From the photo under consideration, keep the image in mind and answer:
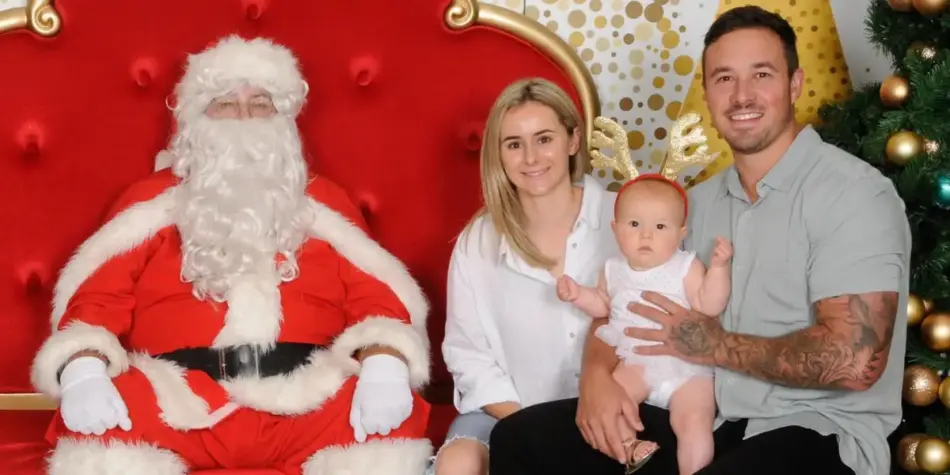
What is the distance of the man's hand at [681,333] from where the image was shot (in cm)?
180

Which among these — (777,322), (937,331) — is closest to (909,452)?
(937,331)

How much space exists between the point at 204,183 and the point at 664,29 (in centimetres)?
140

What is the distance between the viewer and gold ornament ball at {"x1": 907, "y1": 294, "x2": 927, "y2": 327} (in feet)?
6.82

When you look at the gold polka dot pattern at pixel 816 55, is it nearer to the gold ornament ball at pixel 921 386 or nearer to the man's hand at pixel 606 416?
the gold ornament ball at pixel 921 386

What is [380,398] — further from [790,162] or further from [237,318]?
[790,162]

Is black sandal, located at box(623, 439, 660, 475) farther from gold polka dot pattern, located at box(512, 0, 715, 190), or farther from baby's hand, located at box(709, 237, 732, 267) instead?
gold polka dot pattern, located at box(512, 0, 715, 190)

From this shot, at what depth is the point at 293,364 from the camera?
218 centimetres

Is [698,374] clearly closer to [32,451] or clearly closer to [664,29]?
[664,29]

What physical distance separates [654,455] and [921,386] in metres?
0.75

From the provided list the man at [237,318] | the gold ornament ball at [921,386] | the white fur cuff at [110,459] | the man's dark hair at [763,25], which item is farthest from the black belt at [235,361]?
the gold ornament ball at [921,386]

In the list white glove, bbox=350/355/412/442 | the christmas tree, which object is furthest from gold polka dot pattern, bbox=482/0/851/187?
white glove, bbox=350/355/412/442

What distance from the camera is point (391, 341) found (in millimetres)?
2137

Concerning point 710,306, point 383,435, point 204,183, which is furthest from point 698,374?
point 204,183

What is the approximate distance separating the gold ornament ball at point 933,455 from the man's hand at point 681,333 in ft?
2.03
